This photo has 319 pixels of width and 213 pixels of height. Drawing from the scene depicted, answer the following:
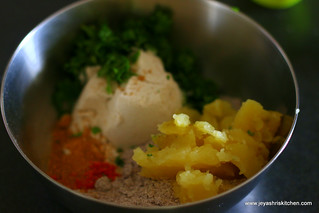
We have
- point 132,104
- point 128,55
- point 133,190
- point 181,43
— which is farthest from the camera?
point 181,43

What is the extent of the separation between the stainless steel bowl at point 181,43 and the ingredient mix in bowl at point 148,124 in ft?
0.14

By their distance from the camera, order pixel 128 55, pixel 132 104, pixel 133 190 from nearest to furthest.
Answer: pixel 133 190, pixel 132 104, pixel 128 55

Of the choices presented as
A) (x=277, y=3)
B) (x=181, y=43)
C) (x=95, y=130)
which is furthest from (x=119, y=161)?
(x=277, y=3)

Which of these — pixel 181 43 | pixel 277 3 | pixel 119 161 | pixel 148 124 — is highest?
pixel 277 3

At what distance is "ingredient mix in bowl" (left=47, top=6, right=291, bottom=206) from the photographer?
3.39 feet

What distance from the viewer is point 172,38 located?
5.05 ft

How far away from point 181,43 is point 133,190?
675mm

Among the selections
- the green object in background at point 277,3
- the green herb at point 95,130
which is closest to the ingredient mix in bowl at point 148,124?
the green herb at point 95,130

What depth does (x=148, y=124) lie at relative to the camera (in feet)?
4.20

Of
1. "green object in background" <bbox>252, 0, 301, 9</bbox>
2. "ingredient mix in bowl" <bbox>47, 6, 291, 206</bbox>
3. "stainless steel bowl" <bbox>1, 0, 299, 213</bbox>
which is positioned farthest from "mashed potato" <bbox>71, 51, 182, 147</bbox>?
"green object in background" <bbox>252, 0, 301, 9</bbox>

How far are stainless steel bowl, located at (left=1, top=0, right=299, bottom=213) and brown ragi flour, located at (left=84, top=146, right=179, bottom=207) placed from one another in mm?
225

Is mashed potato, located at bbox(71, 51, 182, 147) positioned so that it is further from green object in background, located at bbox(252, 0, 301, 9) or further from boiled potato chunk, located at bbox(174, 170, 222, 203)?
green object in background, located at bbox(252, 0, 301, 9)

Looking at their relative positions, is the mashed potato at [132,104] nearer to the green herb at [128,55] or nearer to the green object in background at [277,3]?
the green herb at [128,55]

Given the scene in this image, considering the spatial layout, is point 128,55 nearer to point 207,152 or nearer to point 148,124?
point 148,124
